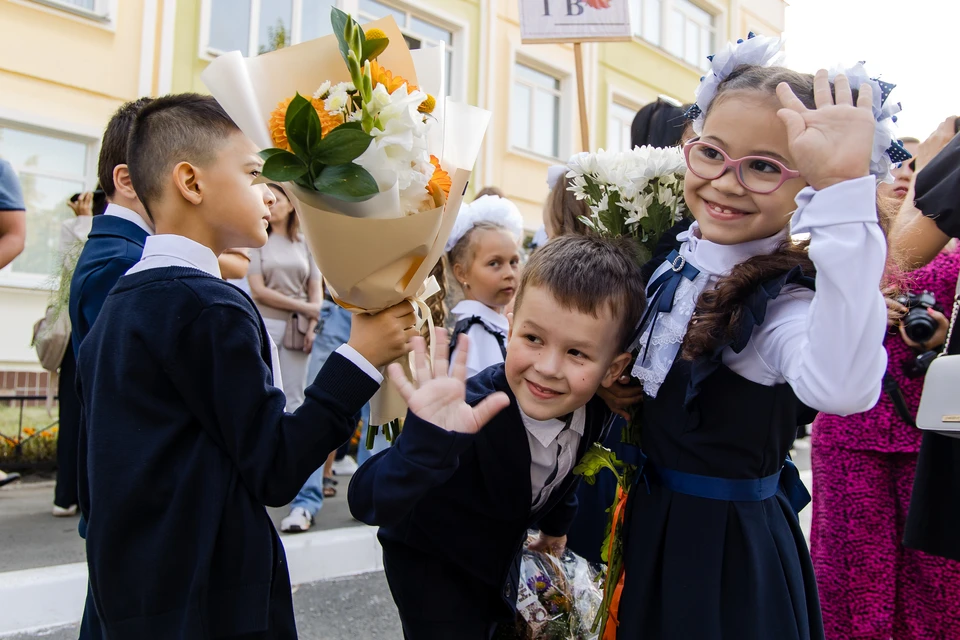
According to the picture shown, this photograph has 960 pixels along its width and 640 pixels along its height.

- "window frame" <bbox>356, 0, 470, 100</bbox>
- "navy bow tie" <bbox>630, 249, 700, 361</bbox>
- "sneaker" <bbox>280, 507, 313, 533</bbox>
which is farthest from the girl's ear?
"window frame" <bbox>356, 0, 470, 100</bbox>

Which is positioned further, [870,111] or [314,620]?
[314,620]

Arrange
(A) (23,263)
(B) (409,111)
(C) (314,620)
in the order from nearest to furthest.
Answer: (B) (409,111), (C) (314,620), (A) (23,263)

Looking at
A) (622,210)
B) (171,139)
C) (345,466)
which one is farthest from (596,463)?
(345,466)

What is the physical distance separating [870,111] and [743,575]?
35.7 inches

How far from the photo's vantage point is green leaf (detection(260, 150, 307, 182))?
1.40 metres

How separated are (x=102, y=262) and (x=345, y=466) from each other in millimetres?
4271

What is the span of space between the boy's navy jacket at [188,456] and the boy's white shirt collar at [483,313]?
72.1 inches

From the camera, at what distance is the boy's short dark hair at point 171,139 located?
1758 mm

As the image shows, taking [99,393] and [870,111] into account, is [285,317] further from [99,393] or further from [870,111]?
[870,111]

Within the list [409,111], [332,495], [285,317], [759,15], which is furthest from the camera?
[759,15]

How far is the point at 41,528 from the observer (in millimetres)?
3980

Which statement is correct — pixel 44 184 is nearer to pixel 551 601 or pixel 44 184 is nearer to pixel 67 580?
pixel 67 580

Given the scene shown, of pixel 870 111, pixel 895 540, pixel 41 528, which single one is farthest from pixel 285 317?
pixel 870 111

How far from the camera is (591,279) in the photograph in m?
1.67
